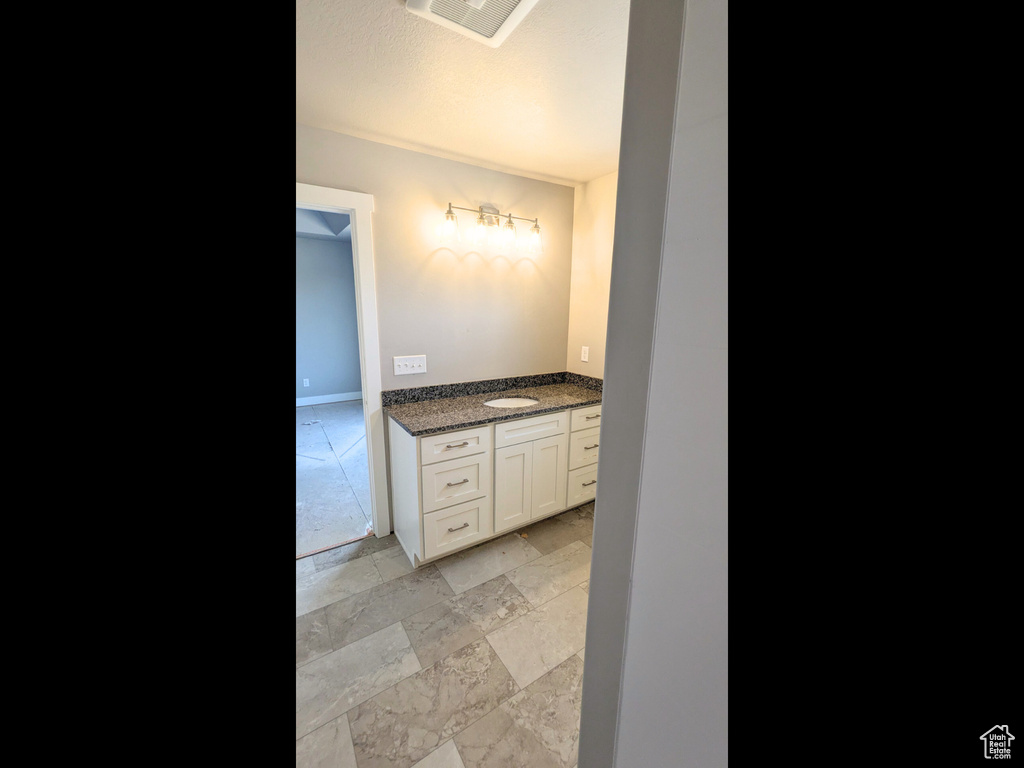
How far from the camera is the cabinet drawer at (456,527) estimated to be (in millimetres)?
2020

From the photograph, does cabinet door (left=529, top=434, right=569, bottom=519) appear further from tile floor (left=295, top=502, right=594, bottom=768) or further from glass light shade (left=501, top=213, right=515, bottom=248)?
glass light shade (left=501, top=213, right=515, bottom=248)

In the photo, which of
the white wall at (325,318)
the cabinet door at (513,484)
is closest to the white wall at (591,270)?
the cabinet door at (513,484)

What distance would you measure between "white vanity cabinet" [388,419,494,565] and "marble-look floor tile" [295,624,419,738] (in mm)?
468

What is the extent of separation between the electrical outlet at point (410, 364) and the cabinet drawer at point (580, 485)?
45.1 inches

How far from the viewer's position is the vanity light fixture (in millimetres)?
2318

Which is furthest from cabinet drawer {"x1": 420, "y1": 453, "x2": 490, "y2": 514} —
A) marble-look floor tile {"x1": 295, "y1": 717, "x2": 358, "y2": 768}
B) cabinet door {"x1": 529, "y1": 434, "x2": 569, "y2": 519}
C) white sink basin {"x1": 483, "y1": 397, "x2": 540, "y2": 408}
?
marble-look floor tile {"x1": 295, "y1": 717, "x2": 358, "y2": 768}

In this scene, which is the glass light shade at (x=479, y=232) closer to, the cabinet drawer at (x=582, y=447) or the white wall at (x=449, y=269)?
the white wall at (x=449, y=269)

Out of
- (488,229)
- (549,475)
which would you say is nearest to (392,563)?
(549,475)

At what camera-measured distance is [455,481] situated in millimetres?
2057

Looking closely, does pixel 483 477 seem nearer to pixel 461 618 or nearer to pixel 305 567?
pixel 461 618
